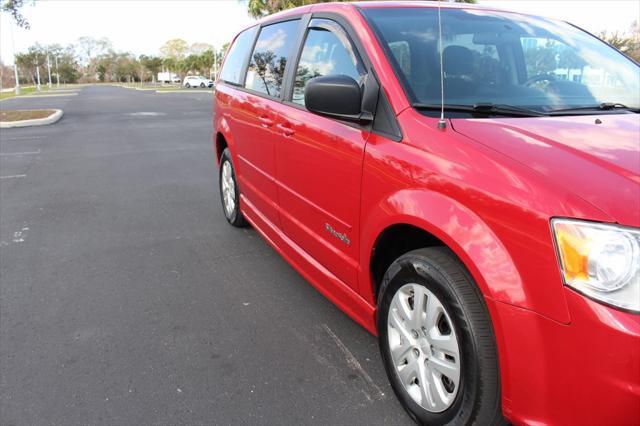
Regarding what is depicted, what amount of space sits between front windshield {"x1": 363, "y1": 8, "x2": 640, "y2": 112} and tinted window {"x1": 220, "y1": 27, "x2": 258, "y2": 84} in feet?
6.78

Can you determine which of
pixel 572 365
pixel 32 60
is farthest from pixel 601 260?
pixel 32 60

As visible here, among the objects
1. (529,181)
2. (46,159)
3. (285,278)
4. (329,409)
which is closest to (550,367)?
(529,181)

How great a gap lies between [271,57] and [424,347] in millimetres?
2606

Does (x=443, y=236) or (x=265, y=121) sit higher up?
(x=265, y=121)

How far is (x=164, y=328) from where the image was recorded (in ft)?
10.8

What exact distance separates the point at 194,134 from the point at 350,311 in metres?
11.3

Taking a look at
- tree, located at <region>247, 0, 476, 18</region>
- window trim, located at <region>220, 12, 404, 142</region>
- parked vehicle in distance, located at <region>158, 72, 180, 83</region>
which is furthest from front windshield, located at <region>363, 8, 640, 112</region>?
parked vehicle in distance, located at <region>158, 72, 180, 83</region>

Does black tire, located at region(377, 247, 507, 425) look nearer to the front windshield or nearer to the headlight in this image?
the headlight

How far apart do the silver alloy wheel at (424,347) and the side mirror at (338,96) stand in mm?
877

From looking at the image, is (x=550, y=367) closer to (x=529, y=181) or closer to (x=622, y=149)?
(x=529, y=181)

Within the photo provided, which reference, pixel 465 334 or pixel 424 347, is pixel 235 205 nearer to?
pixel 424 347

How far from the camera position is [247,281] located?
158 inches

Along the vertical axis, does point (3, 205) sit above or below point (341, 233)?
below

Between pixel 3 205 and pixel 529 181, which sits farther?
pixel 3 205
